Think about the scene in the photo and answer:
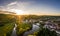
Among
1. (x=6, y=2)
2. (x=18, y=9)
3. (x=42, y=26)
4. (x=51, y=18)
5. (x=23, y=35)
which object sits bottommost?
(x=23, y=35)

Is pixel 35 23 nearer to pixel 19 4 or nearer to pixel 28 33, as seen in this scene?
pixel 28 33

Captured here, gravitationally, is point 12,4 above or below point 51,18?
above

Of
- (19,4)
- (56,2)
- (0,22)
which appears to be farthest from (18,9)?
(56,2)

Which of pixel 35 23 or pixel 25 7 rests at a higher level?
pixel 25 7

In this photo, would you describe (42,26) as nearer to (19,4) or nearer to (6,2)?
(19,4)

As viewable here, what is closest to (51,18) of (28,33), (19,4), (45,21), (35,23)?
(45,21)

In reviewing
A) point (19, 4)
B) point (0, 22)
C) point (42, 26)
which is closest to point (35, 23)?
point (42, 26)

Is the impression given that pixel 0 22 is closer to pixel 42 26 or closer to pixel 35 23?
pixel 35 23
